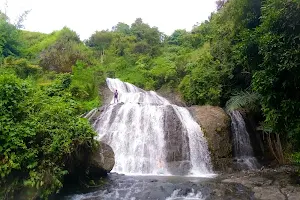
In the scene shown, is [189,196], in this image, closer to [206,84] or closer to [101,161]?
[101,161]

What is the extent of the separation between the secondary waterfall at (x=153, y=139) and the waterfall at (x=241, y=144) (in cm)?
189

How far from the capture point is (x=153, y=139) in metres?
15.2

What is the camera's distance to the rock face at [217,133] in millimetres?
14469

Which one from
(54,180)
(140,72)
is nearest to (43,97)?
(54,180)

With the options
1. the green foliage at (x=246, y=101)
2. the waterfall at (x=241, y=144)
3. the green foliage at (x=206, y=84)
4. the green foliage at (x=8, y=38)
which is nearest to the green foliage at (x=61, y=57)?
the green foliage at (x=8, y=38)

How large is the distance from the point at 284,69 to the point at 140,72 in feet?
82.0

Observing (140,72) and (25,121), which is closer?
(25,121)

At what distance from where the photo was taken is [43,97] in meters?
9.38

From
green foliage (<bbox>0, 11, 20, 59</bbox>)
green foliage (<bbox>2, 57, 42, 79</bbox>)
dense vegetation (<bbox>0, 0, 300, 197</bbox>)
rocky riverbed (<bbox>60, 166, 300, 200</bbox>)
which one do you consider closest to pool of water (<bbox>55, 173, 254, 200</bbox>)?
rocky riverbed (<bbox>60, 166, 300, 200</bbox>)

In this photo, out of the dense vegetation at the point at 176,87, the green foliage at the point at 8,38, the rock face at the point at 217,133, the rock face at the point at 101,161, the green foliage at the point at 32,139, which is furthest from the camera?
the green foliage at the point at 8,38

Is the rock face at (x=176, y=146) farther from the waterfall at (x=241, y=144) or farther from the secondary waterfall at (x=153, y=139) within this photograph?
the waterfall at (x=241, y=144)

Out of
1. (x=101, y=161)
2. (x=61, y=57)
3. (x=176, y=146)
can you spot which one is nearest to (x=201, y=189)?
(x=101, y=161)

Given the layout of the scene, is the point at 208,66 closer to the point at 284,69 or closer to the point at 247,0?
the point at 247,0

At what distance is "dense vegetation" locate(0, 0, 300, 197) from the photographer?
7.49 m
